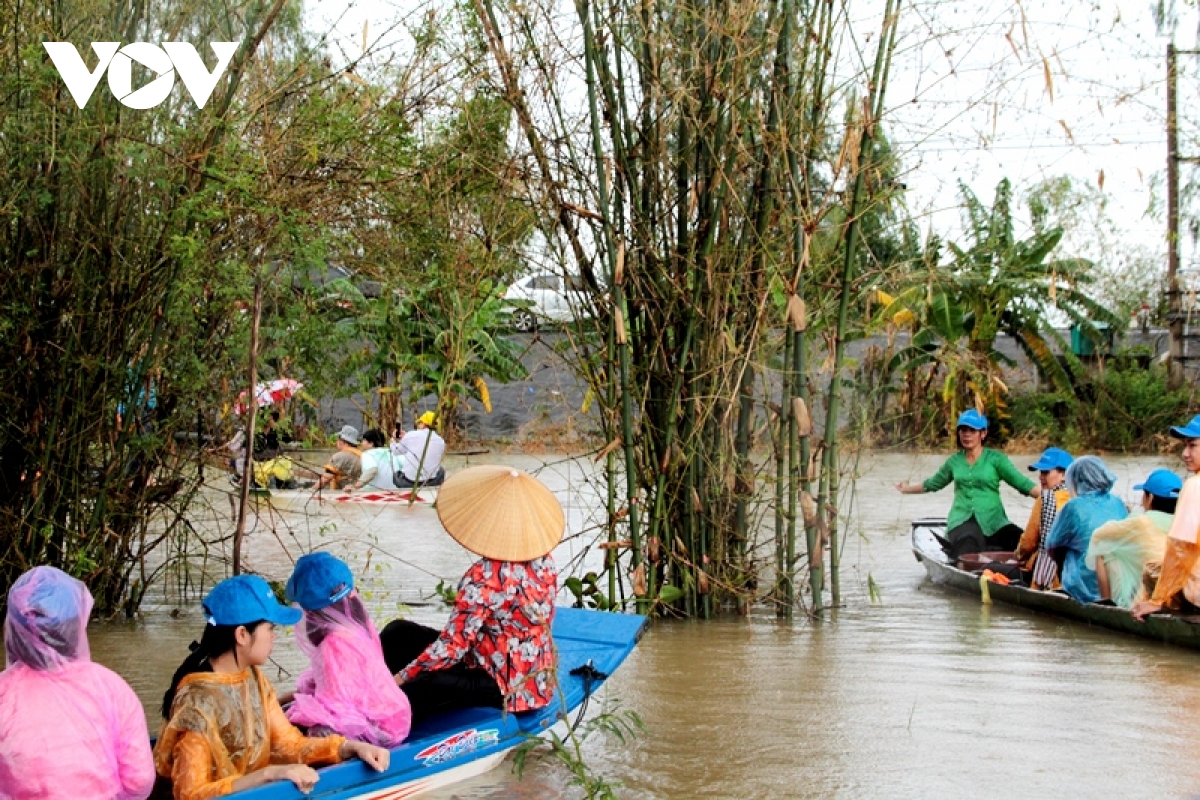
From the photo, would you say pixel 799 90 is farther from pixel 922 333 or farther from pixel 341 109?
pixel 922 333

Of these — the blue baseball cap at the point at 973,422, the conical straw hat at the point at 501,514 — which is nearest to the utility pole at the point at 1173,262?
the blue baseball cap at the point at 973,422

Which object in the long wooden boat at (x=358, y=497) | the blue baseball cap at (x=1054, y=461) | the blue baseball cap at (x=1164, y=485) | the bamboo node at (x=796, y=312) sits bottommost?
the long wooden boat at (x=358, y=497)

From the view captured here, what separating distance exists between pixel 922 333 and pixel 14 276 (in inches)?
548

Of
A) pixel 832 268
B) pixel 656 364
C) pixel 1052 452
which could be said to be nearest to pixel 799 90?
pixel 832 268

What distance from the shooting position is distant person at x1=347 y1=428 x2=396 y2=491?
45.3 ft

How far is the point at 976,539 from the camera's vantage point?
920cm

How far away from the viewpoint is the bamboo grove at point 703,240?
279 inches

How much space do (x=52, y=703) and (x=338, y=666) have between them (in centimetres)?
105

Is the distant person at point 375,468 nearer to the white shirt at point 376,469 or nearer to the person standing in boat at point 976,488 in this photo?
the white shirt at point 376,469

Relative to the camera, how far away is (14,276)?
6379 millimetres

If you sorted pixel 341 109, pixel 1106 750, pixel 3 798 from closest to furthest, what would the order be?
pixel 3 798, pixel 1106 750, pixel 341 109

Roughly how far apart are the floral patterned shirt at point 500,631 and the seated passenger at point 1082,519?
396 cm

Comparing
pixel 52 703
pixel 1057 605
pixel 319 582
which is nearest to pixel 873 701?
pixel 1057 605

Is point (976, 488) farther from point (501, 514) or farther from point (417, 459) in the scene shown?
point (417, 459)
